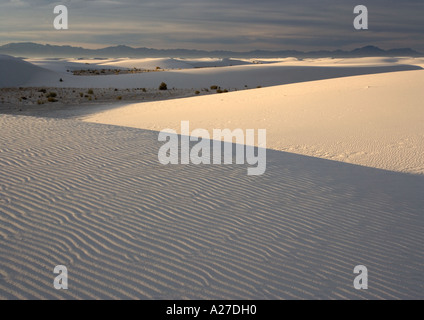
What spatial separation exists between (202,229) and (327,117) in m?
10.1

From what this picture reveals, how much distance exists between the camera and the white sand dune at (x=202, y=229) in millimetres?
4039

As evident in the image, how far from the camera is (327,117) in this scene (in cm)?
1416

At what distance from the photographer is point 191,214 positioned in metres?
5.70

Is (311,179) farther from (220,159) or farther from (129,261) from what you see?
(129,261)

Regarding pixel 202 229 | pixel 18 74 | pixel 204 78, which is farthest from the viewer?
pixel 18 74

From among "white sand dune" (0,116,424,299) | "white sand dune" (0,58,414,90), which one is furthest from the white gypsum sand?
"white sand dune" (0,58,414,90)

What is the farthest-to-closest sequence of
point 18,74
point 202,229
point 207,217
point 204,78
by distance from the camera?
point 18,74
point 204,78
point 207,217
point 202,229

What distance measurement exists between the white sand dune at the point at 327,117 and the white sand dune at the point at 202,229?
184 cm

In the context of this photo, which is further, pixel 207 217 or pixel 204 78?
pixel 204 78

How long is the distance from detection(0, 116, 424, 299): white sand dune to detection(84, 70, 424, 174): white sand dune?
72.3 inches

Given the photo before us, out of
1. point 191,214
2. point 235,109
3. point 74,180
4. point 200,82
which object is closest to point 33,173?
point 74,180

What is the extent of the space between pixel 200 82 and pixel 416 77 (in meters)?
22.9

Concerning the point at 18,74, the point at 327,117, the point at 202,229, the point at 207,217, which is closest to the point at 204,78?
the point at 18,74

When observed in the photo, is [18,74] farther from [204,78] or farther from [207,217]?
[207,217]
